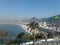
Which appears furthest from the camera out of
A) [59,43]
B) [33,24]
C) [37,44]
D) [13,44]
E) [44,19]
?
[44,19]

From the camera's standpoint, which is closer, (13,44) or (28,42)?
(28,42)

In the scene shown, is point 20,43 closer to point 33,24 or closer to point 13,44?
point 13,44

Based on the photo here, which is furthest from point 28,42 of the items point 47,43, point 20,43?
point 47,43

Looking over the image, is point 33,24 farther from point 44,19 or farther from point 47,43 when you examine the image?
point 47,43

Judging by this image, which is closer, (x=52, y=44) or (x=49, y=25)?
(x=52, y=44)

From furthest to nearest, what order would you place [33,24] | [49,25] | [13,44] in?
[49,25]
[33,24]
[13,44]

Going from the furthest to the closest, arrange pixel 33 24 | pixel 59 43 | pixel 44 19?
pixel 44 19 < pixel 33 24 < pixel 59 43

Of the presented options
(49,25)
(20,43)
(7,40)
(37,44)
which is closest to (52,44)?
(37,44)

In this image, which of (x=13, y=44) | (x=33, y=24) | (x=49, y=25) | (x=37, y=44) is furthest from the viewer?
(x=49, y=25)
